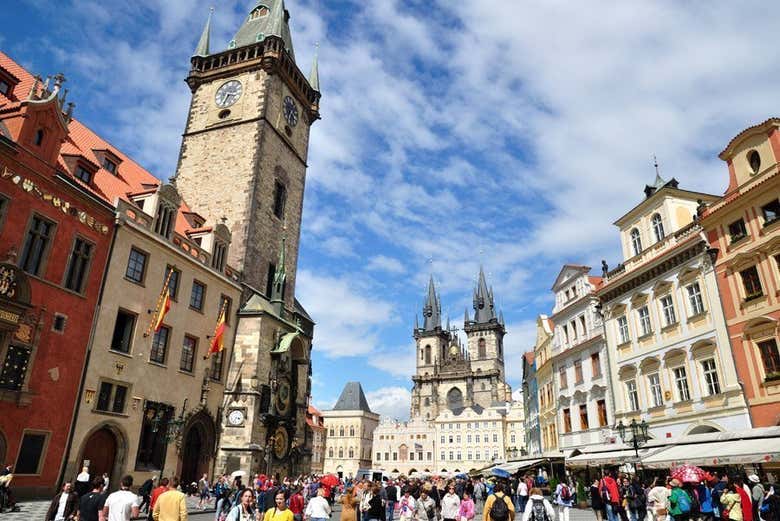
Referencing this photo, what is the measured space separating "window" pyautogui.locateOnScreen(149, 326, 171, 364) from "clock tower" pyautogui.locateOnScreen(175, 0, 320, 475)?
4.12 m

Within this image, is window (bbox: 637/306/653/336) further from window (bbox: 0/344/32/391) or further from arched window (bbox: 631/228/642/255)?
window (bbox: 0/344/32/391)

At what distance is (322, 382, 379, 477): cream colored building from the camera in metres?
109

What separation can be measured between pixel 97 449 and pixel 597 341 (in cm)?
2395

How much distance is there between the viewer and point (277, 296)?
29203 mm

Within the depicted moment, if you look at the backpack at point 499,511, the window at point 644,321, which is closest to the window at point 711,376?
the window at point 644,321

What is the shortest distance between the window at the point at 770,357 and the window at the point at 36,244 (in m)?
25.2

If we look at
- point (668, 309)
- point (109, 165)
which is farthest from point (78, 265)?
point (668, 309)

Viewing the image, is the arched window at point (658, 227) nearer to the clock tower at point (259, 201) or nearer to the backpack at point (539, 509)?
the clock tower at point (259, 201)

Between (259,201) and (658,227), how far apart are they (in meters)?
21.3

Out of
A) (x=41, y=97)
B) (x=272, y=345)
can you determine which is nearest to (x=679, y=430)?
(x=272, y=345)

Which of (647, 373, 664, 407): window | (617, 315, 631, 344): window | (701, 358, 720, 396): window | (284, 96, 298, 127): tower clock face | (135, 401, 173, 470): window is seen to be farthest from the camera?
(284, 96, 298, 127): tower clock face

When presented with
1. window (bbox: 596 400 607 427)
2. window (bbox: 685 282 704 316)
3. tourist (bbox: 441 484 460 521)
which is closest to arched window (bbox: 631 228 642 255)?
window (bbox: 685 282 704 316)

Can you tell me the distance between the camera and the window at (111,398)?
18.4 m

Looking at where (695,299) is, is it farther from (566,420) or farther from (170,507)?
(170,507)
